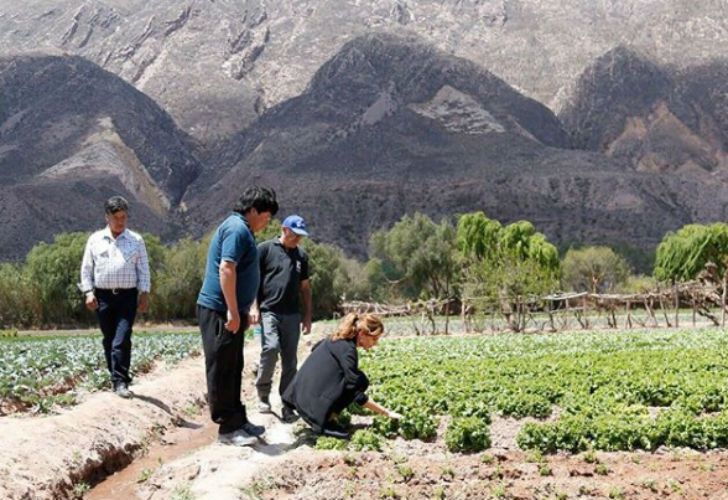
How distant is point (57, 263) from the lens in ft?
183

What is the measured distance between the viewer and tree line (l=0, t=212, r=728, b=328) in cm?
5569

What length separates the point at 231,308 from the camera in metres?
8.03

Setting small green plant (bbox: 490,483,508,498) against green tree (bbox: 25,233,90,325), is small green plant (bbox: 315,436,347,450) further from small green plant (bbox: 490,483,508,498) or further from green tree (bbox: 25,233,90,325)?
green tree (bbox: 25,233,90,325)

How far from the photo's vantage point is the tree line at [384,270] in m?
55.7

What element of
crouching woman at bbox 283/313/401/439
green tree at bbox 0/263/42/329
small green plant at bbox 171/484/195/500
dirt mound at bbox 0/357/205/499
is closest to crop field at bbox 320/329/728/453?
crouching woman at bbox 283/313/401/439

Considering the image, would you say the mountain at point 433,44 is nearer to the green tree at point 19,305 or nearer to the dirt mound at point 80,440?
the green tree at point 19,305

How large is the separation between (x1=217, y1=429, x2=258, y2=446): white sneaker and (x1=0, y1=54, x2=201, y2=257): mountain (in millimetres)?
87676

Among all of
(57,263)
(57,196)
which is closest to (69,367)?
(57,263)

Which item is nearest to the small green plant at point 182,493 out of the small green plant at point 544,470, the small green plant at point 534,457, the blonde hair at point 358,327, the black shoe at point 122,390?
the blonde hair at point 358,327

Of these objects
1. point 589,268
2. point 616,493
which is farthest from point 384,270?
point 616,493

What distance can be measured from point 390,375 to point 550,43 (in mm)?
179265

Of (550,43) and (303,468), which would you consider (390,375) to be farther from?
(550,43)

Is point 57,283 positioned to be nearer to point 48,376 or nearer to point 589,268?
point 589,268

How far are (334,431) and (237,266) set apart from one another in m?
1.95
